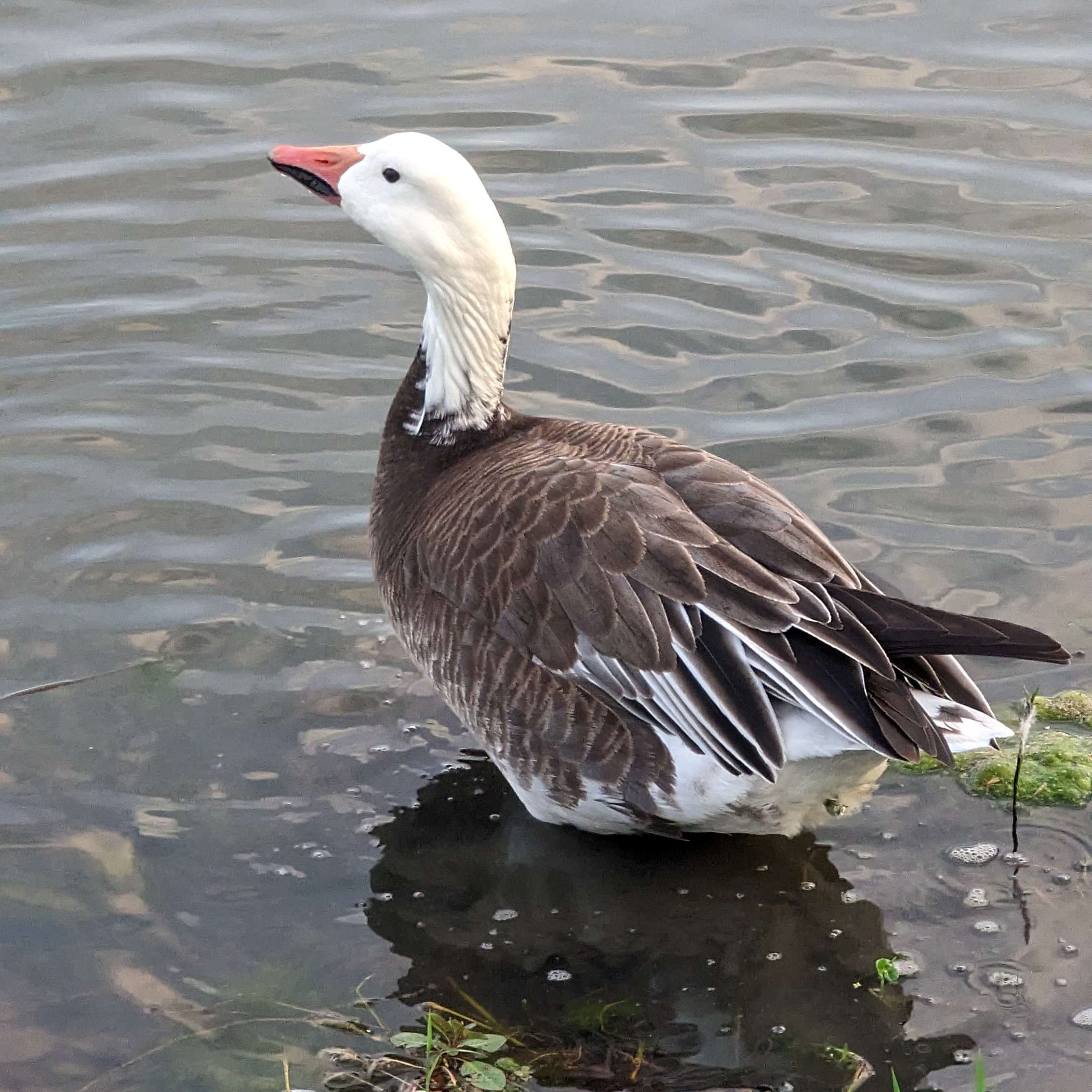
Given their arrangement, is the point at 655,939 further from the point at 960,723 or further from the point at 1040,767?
the point at 1040,767

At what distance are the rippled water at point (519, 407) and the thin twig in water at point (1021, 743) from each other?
0.11 metres

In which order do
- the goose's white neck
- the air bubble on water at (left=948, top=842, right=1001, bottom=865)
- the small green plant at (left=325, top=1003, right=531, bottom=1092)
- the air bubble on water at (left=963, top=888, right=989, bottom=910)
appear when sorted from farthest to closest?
the goose's white neck < the air bubble on water at (left=948, top=842, right=1001, bottom=865) < the air bubble on water at (left=963, top=888, right=989, bottom=910) < the small green plant at (left=325, top=1003, right=531, bottom=1092)

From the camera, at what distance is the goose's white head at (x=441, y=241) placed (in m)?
5.37

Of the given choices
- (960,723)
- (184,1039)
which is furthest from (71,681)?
(960,723)

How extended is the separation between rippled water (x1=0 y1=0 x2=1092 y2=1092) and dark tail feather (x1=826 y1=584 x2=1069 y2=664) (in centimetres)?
93

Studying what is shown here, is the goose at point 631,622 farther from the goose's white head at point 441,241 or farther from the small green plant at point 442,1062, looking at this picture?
the small green plant at point 442,1062

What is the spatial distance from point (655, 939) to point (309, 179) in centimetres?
286

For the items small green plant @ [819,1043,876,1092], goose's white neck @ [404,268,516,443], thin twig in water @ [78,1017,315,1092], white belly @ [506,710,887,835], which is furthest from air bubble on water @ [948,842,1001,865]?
goose's white neck @ [404,268,516,443]

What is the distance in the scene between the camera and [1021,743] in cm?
480

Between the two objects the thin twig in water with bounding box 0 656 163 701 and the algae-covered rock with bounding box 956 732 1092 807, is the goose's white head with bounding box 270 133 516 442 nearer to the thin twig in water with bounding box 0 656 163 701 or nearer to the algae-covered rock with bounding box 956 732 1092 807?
the thin twig in water with bounding box 0 656 163 701

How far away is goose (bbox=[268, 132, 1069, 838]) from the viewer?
4527 millimetres

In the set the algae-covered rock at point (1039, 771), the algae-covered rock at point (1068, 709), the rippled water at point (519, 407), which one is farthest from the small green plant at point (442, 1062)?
the algae-covered rock at point (1068, 709)

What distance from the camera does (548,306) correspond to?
8.08m

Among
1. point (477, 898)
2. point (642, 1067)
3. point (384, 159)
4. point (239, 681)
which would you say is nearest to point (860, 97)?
point (384, 159)
